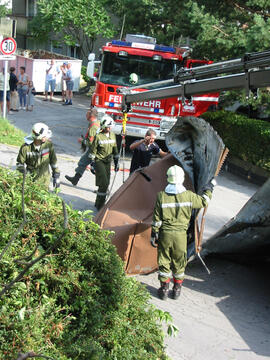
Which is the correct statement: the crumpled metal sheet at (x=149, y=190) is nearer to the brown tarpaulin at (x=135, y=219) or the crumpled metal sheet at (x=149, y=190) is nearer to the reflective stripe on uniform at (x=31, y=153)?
the brown tarpaulin at (x=135, y=219)

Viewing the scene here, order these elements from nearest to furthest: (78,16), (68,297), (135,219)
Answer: (68,297)
(135,219)
(78,16)

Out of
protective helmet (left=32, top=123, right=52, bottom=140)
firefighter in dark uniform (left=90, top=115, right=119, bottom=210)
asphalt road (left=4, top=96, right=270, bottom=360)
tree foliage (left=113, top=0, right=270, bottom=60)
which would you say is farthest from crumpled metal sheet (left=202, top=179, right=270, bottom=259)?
tree foliage (left=113, top=0, right=270, bottom=60)

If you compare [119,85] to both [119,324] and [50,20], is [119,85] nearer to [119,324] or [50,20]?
[119,324]

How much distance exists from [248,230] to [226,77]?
2.05 meters

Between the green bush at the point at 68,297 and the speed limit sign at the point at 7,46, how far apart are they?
10343 mm

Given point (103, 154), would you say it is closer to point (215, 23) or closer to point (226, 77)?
point (226, 77)

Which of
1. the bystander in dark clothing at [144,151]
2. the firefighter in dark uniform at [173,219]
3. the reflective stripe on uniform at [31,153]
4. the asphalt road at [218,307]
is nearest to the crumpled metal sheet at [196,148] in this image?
the firefighter in dark uniform at [173,219]

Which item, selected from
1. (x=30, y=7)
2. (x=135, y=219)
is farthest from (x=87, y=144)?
(x=30, y=7)

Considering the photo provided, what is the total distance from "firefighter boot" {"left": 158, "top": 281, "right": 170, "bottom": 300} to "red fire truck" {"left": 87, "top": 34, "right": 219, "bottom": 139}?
24.5 ft

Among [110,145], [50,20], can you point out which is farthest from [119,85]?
[50,20]

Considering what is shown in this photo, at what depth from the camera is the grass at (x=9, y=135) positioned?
13.7 m

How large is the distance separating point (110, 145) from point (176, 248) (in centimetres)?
334

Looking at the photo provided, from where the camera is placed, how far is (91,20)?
85.3 ft

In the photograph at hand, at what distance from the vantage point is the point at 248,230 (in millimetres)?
6934
